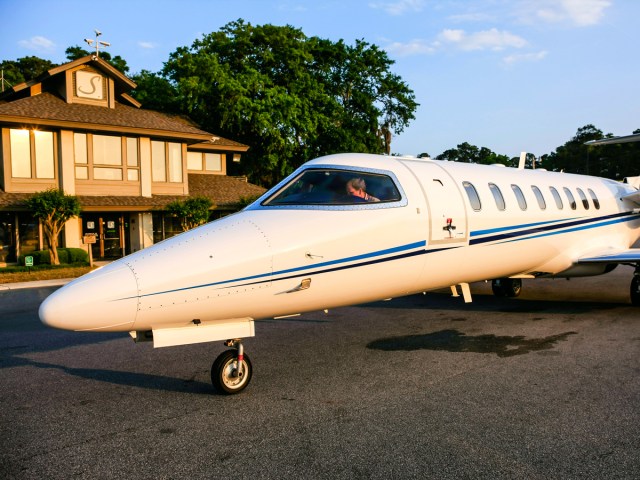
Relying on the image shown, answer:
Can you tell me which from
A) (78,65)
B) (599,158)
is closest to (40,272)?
(78,65)

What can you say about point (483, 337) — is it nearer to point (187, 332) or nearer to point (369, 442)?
point (369, 442)

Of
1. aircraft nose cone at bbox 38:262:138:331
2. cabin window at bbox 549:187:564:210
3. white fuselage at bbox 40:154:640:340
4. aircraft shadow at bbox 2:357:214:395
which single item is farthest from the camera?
cabin window at bbox 549:187:564:210

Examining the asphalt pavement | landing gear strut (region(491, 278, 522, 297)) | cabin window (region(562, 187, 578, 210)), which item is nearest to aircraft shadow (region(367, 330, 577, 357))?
the asphalt pavement

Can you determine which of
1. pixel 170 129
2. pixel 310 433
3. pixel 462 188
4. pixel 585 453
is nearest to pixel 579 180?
pixel 462 188

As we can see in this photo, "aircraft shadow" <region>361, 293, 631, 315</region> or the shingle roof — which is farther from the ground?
the shingle roof

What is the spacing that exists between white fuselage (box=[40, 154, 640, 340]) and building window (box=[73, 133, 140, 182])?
842 inches

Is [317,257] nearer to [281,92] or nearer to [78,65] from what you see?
[78,65]

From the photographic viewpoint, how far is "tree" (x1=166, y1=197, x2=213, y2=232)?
1034 inches

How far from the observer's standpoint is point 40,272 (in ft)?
66.9

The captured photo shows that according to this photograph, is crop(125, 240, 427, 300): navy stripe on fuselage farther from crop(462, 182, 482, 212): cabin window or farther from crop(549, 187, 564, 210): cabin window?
crop(549, 187, 564, 210): cabin window

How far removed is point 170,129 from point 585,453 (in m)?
26.6

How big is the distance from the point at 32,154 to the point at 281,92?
17138mm

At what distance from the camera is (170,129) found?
2777 centimetres

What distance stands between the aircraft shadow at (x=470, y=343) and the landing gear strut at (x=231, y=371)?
2.60 meters
